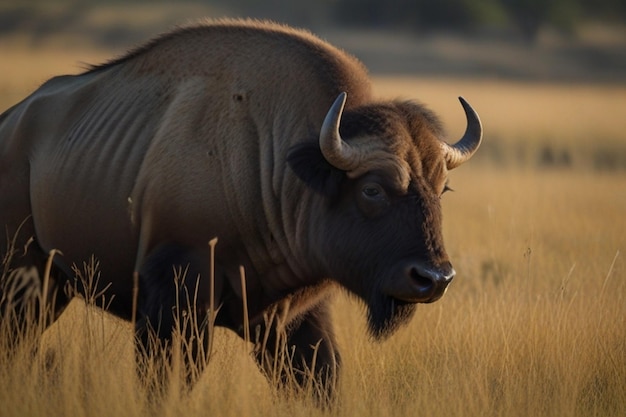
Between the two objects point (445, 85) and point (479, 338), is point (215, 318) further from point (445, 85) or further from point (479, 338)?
point (445, 85)

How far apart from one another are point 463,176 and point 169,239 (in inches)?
581

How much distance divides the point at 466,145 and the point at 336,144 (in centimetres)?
100

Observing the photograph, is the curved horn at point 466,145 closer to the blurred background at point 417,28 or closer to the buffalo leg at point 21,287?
the buffalo leg at point 21,287

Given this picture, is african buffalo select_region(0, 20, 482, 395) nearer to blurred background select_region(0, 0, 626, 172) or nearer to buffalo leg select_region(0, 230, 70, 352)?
buffalo leg select_region(0, 230, 70, 352)

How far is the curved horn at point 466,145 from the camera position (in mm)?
6820

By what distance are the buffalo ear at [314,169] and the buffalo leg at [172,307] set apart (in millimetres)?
711

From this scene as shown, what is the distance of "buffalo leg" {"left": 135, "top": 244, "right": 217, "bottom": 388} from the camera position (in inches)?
262

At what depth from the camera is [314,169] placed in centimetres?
657

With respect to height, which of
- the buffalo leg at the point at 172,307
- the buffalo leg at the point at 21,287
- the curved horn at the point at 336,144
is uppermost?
the curved horn at the point at 336,144

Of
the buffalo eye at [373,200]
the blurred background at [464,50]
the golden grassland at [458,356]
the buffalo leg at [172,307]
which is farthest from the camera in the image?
the blurred background at [464,50]

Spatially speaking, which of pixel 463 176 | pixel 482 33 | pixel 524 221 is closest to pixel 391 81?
pixel 463 176

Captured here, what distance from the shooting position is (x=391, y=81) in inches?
1667

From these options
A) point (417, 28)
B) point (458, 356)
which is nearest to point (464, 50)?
point (417, 28)

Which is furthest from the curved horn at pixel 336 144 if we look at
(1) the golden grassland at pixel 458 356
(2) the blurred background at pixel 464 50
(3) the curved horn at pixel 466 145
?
(2) the blurred background at pixel 464 50
